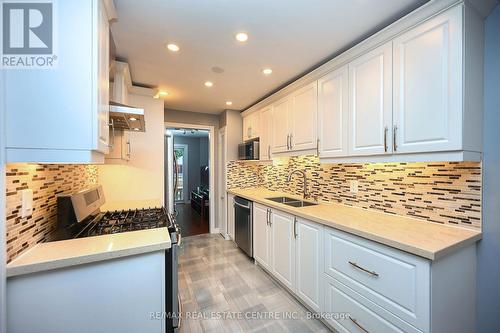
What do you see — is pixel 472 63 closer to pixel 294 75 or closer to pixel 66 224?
pixel 294 75

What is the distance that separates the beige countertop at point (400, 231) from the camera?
112 cm

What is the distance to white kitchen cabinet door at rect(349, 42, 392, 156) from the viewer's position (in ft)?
5.03

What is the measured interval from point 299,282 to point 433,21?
2.25 meters

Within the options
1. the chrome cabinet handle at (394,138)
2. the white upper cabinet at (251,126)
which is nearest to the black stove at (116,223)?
the chrome cabinet handle at (394,138)

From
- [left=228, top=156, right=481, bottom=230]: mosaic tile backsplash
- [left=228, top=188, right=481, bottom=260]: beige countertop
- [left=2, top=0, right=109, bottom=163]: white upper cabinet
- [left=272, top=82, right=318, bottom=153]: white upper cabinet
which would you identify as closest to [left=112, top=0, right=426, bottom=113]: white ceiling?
[left=272, top=82, right=318, bottom=153]: white upper cabinet

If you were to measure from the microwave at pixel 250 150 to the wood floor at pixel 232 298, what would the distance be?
156 centimetres

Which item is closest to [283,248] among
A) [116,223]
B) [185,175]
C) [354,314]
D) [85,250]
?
[354,314]

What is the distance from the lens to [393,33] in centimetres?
147

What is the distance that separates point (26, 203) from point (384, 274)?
207cm

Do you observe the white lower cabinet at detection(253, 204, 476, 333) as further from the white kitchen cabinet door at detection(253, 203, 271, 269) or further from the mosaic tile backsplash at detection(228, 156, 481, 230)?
the white kitchen cabinet door at detection(253, 203, 271, 269)

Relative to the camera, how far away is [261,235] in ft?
8.72

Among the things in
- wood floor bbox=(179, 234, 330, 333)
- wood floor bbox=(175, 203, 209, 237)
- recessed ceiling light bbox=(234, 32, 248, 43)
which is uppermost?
recessed ceiling light bbox=(234, 32, 248, 43)

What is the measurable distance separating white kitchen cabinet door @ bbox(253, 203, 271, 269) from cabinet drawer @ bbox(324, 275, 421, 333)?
94cm

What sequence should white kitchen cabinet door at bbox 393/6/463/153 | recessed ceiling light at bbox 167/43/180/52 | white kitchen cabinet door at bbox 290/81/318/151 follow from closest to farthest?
white kitchen cabinet door at bbox 393/6/463/153, recessed ceiling light at bbox 167/43/180/52, white kitchen cabinet door at bbox 290/81/318/151
